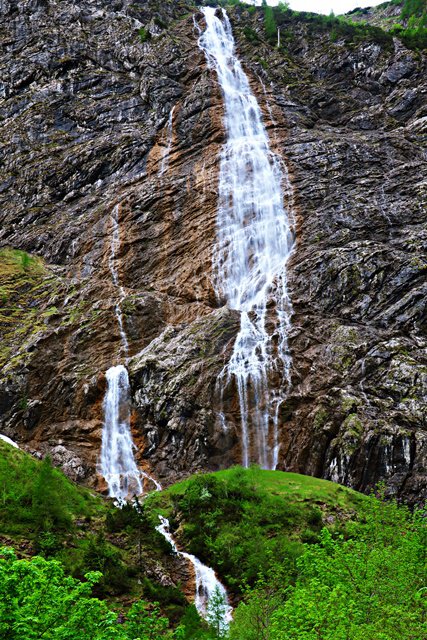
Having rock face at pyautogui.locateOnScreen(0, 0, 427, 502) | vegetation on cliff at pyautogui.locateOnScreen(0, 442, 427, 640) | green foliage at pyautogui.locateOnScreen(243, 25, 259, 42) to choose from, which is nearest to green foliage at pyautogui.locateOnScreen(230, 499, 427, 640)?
vegetation on cliff at pyautogui.locateOnScreen(0, 442, 427, 640)

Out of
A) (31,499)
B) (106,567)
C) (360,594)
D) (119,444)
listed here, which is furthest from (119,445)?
(360,594)

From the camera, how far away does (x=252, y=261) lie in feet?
175

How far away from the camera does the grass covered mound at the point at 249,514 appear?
26562 mm

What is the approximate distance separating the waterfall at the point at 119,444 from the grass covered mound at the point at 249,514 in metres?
5.10

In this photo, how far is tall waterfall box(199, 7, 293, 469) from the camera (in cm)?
4116

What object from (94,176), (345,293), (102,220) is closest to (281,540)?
(345,293)

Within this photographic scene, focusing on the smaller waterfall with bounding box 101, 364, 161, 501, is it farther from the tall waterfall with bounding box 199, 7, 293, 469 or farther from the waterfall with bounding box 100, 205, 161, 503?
the tall waterfall with bounding box 199, 7, 293, 469

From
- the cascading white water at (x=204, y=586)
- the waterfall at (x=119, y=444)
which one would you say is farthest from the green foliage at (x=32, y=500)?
the waterfall at (x=119, y=444)

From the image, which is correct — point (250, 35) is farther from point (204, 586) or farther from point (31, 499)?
point (204, 586)

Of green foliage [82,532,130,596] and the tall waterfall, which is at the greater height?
the tall waterfall

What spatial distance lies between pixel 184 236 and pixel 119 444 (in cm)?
2263

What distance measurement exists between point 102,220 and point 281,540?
4085 centimetres

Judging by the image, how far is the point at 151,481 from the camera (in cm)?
3831

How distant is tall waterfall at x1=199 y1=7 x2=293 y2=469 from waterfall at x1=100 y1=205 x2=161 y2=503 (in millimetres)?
7174
